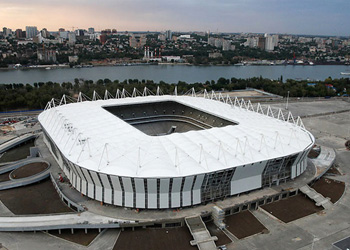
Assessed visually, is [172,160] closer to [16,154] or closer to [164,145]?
[164,145]

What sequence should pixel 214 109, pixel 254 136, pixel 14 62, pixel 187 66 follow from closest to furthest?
pixel 254 136 → pixel 214 109 → pixel 14 62 → pixel 187 66

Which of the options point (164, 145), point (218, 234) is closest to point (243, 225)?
point (218, 234)

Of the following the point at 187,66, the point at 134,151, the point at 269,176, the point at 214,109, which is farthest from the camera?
the point at 187,66

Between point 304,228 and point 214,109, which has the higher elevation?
point 214,109

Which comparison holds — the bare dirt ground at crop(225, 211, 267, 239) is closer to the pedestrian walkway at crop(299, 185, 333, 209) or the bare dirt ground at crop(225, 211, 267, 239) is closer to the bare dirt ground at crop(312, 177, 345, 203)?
the pedestrian walkway at crop(299, 185, 333, 209)

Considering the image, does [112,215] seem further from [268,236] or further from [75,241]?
[268,236]

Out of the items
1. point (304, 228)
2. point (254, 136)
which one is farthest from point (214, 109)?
point (304, 228)
